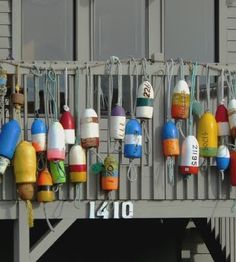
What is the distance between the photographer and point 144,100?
7.12m

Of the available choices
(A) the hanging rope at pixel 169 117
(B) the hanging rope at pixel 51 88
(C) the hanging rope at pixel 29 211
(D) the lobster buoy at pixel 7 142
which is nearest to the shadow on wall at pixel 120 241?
(A) the hanging rope at pixel 169 117

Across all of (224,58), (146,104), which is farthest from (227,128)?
(224,58)

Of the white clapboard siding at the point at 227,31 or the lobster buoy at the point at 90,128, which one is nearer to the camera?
the lobster buoy at the point at 90,128

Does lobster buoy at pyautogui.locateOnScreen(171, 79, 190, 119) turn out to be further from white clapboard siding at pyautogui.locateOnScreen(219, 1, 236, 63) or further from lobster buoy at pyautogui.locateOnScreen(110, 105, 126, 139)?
white clapboard siding at pyautogui.locateOnScreen(219, 1, 236, 63)

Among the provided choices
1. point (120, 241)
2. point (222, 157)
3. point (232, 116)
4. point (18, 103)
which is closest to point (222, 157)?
point (222, 157)

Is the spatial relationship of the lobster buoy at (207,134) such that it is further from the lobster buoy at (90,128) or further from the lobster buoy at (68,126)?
the lobster buoy at (68,126)

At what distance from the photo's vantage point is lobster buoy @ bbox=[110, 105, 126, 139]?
704 cm

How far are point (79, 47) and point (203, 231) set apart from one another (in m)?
2.82

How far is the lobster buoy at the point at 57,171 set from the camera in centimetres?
693

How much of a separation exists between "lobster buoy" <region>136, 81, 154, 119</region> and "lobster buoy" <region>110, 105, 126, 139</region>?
187 mm

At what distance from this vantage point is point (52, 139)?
6.89 meters

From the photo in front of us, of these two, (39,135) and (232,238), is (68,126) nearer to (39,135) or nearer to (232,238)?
(39,135)

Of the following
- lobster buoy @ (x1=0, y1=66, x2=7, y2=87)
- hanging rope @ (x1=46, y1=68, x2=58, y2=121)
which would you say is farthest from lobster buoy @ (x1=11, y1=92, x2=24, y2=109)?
hanging rope @ (x1=46, y1=68, x2=58, y2=121)

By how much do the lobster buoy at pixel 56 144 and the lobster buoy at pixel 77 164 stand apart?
11cm
